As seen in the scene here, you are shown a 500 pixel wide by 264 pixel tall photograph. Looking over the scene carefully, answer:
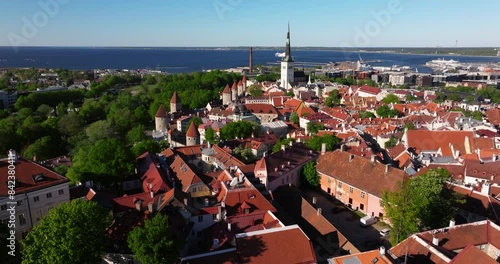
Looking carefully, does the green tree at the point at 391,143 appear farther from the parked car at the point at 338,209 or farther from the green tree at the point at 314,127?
the parked car at the point at 338,209

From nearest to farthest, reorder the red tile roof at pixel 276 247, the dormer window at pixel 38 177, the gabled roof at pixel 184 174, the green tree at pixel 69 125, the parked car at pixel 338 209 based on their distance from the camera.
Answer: the red tile roof at pixel 276 247 < the dormer window at pixel 38 177 < the gabled roof at pixel 184 174 < the parked car at pixel 338 209 < the green tree at pixel 69 125

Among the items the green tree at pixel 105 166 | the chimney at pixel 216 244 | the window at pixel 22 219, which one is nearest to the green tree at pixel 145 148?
the green tree at pixel 105 166

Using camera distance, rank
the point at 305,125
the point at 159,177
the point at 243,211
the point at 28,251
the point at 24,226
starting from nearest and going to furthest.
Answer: the point at 28,251 < the point at 24,226 < the point at 243,211 < the point at 159,177 < the point at 305,125

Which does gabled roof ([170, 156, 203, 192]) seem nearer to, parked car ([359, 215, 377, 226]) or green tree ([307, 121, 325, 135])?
parked car ([359, 215, 377, 226])

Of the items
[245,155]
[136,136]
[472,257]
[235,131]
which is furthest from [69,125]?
[472,257]

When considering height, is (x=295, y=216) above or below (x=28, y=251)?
below

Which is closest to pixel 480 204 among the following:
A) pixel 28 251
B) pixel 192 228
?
pixel 192 228

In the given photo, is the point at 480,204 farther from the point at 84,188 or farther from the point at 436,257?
the point at 84,188
